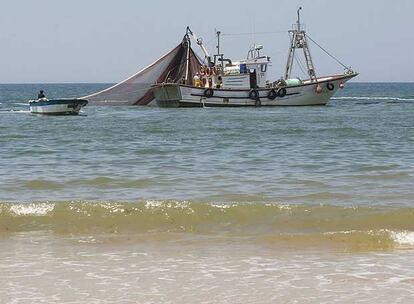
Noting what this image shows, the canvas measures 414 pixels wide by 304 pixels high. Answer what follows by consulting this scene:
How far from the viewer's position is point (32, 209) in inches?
427

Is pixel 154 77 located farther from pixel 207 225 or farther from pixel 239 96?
pixel 207 225

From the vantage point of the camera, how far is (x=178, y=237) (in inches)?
369

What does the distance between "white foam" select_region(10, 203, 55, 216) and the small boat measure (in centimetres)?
2880

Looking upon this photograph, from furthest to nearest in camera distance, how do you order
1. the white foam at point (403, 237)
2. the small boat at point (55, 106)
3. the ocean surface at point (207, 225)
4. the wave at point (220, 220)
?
the small boat at point (55, 106) → the wave at point (220, 220) → the white foam at point (403, 237) → the ocean surface at point (207, 225)

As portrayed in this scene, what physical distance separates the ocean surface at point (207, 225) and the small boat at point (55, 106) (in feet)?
60.7

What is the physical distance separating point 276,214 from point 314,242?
5.79 ft

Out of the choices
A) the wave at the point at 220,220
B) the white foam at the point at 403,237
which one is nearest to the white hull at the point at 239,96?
the wave at the point at 220,220

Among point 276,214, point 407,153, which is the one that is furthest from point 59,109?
point 276,214

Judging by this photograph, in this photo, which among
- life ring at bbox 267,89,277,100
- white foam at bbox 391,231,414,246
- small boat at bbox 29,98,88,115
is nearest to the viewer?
white foam at bbox 391,231,414,246

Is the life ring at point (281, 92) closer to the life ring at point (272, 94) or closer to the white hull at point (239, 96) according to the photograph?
the white hull at point (239, 96)

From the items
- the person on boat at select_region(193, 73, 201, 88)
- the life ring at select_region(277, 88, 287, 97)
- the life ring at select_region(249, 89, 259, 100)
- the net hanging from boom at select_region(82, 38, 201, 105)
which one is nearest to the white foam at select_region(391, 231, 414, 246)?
the life ring at select_region(249, 89, 259, 100)

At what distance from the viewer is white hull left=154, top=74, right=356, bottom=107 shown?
45656 mm

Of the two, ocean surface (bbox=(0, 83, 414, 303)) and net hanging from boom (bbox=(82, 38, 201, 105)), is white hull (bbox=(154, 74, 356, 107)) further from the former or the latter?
ocean surface (bbox=(0, 83, 414, 303))

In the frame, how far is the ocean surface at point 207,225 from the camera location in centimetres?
680
